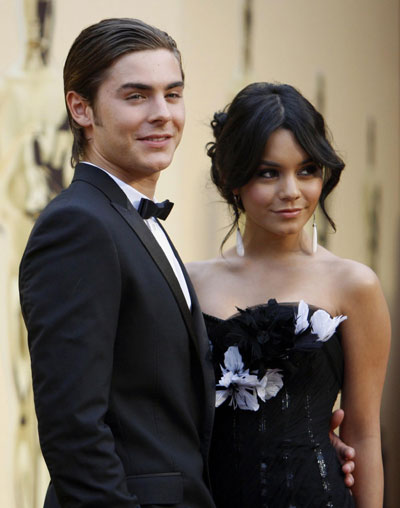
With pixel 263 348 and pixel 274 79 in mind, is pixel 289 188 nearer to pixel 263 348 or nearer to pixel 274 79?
pixel 263 348

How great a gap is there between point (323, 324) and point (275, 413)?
0.84 ft

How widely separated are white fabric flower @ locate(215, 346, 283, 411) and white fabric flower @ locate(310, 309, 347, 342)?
147mm

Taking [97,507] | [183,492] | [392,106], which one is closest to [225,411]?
[183,492]

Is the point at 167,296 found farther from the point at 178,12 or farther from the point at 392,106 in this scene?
the point at 392,106

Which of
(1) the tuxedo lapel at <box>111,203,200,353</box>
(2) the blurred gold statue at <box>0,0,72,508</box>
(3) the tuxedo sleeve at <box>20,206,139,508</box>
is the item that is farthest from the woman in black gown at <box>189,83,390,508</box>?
(2) the blurred gold statue at <box>0,0,72,508</box>

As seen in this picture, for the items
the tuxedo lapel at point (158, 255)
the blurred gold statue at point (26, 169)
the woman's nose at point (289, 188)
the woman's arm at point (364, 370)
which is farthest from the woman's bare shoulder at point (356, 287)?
the blurred gold statue at point (26, 169)

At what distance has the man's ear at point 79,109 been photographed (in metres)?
1.81

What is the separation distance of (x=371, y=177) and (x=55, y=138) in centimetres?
302

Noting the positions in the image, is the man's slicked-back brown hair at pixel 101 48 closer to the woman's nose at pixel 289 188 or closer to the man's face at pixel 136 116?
the man's face at pixel 136 116

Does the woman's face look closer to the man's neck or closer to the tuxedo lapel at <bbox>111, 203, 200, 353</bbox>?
the man's neck

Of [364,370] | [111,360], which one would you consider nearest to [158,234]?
[111,360]

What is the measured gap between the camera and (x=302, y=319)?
7.13ft

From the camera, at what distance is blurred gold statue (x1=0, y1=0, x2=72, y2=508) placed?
3.07 meters

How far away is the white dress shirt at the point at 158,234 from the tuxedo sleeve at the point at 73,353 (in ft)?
0.77
